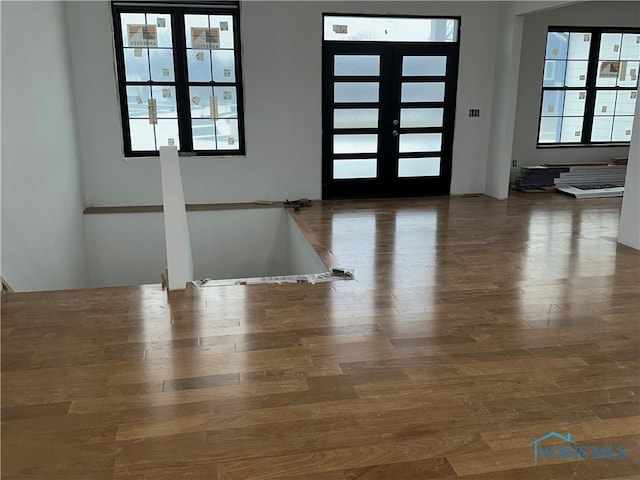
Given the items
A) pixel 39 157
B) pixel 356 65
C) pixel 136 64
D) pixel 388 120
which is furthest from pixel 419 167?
pixel 39 157

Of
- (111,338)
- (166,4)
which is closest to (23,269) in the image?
(111,338)

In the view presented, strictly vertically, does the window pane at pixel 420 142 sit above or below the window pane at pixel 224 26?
below

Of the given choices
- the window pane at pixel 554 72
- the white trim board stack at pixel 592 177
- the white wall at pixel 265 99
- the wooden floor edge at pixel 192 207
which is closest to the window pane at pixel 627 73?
the window pane at pixel 554 72

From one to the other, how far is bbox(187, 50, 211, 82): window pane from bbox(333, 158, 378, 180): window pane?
2046mm

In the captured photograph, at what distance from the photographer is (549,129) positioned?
8.40 m

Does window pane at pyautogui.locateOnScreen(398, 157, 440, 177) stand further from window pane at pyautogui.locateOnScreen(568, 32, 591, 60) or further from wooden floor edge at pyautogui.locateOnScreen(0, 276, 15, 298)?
wooden floor edge at pyautogui.locateOnScreen(0, 276, 15, 298)

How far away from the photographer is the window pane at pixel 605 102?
8.41 metres

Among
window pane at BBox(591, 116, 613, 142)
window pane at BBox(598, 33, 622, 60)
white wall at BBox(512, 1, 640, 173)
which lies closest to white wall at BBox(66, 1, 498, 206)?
white wall at BBox(512, 1, 640, 173)

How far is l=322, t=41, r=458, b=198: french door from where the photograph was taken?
23.7 feet

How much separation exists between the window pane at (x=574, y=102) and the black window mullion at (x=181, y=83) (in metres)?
5.68

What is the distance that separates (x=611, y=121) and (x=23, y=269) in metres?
8.48

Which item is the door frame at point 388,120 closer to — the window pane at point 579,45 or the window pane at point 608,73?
the window pane at point 579,45

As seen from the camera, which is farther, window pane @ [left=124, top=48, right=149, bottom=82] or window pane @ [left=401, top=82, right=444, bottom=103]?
window pane @ [left=401, top=82, right=444, bottom=103]

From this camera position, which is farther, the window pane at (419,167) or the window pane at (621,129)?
the window pane at (621,129)
